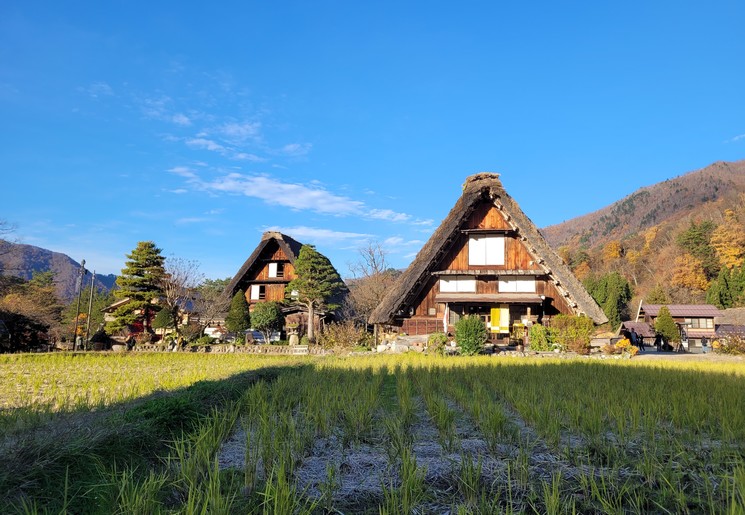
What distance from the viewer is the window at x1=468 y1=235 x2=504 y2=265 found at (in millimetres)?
17094

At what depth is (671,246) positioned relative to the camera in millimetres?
50719

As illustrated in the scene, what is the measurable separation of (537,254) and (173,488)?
603 inches

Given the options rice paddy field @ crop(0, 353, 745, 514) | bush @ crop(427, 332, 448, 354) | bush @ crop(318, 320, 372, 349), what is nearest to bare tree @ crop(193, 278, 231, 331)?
bush @ crop(318, 320, 372, 349)

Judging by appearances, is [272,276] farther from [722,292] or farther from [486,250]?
[722,292]

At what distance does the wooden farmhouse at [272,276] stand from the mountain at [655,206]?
6282cm

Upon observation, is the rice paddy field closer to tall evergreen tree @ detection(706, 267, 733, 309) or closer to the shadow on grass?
the shadow on grass

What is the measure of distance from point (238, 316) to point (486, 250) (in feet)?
42.5

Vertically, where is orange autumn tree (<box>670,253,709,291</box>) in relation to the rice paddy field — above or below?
above

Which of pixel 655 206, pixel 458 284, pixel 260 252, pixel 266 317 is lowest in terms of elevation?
pixel 266 317

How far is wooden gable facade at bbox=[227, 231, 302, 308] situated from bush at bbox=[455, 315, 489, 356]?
14585mm

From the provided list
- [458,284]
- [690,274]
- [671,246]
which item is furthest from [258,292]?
[671,246]

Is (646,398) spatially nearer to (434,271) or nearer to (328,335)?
(434,271)

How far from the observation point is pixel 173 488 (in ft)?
8.43

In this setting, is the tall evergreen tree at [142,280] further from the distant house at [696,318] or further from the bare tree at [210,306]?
the distant house at [696,318]
